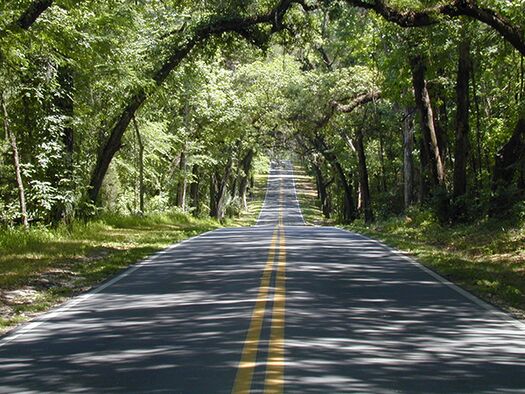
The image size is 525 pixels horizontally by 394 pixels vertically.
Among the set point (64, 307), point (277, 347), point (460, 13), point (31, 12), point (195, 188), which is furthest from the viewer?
point (195, 188)

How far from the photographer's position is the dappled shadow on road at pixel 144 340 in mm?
6250

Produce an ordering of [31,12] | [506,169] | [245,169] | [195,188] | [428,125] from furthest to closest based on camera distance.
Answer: [245,169] < [195,188] < [428,125] < [506,169] < [31,12]

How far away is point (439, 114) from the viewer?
100 feet

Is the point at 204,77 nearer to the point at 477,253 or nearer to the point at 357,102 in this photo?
the point at 357,102

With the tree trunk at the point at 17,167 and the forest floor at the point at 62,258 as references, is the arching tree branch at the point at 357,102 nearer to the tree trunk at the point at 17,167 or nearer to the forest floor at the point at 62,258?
the forest floor at the point at 62,258

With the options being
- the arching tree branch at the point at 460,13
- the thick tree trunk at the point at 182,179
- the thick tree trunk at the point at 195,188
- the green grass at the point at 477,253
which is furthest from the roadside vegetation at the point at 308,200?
the arching tree branch at the point at 460,13

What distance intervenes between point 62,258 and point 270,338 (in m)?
8.81

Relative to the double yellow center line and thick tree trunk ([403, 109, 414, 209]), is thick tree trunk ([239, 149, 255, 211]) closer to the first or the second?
thick tree trunk ([403, 109, 414, 209])

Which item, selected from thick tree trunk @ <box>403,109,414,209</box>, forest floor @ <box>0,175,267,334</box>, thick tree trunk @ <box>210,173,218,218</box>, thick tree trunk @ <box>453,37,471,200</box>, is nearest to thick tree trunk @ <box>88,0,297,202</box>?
forest floor @ <box>0,175,267,334</box>

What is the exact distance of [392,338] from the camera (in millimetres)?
7758

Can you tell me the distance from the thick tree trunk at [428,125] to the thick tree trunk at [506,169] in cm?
352

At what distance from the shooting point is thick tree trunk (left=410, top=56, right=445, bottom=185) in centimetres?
2389

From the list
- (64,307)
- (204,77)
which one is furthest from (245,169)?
(64,307)

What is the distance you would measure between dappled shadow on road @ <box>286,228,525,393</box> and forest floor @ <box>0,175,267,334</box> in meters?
3.76
